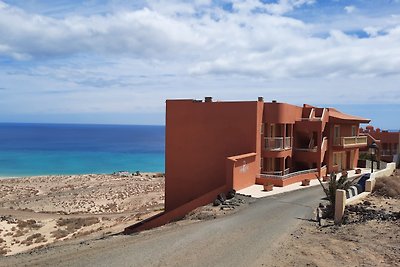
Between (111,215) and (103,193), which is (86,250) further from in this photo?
(103,193)

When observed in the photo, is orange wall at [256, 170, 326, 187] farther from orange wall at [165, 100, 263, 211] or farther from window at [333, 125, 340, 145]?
window at [333, 125, 340, 145]

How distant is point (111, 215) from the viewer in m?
31.4

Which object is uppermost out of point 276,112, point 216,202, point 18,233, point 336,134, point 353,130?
point 276,112

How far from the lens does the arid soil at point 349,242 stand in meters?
10.6

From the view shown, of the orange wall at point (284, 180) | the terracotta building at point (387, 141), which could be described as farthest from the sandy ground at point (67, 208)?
the terracotta building at point (387, 141)

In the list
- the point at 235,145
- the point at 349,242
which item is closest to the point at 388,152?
the point at 235,145

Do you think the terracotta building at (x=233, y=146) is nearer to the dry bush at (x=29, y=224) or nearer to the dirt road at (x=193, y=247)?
the dirt road at (x=193, y=247)

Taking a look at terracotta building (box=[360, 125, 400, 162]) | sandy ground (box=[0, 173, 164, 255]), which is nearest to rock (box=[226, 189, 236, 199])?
sandy ground (box=[0, 173, 164, 255])

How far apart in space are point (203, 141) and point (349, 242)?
48.8 ft

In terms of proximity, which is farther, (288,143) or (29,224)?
(288,143)

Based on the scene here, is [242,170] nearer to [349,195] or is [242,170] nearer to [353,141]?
[349,195]

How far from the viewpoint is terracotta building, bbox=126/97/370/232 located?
24688 millimetres

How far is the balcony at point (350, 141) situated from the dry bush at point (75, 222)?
2029 centimetres

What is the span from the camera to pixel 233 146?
25.1m
